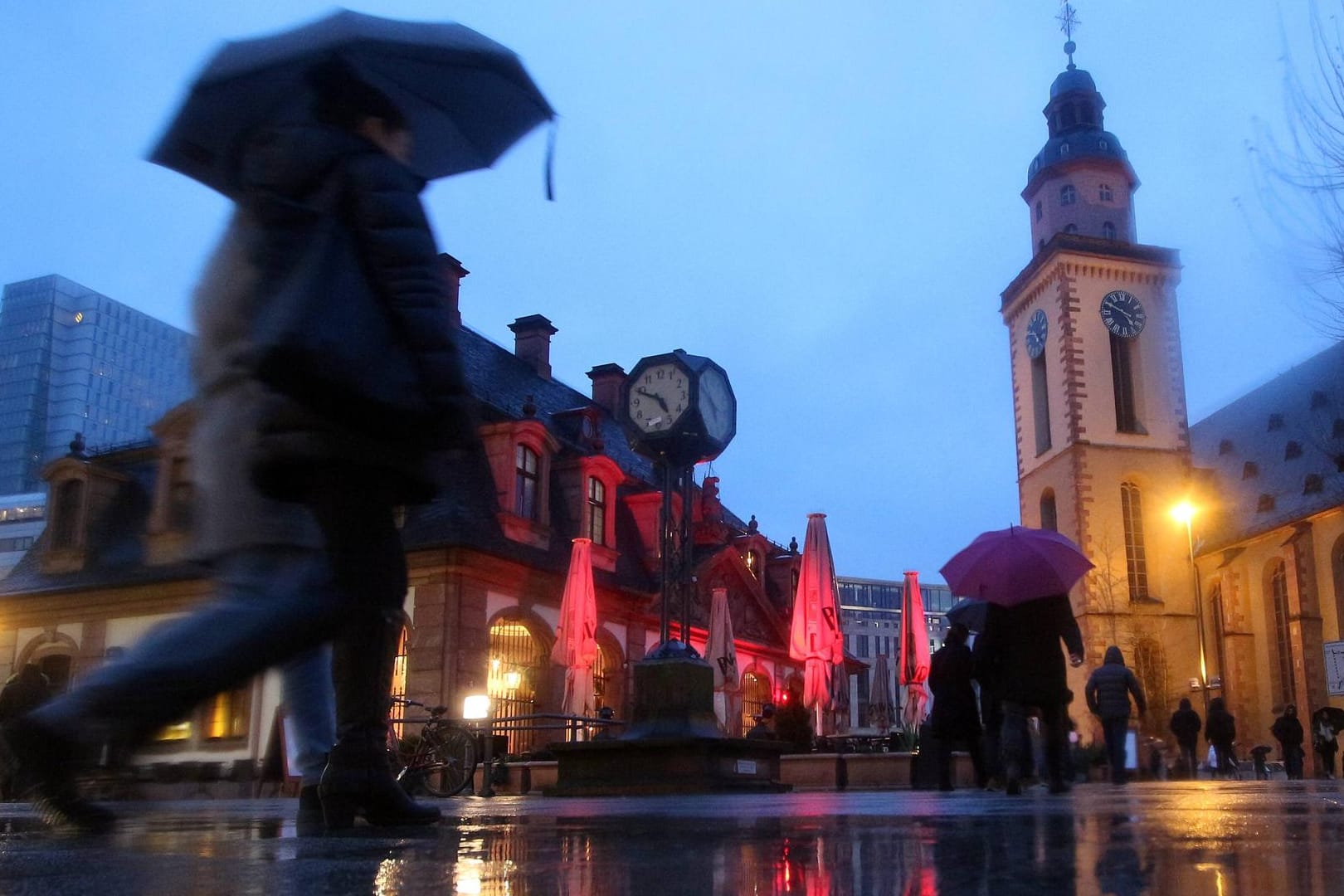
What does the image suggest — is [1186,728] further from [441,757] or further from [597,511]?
[441,757]

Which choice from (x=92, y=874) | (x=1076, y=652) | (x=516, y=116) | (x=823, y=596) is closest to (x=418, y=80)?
(x=516, y=116)

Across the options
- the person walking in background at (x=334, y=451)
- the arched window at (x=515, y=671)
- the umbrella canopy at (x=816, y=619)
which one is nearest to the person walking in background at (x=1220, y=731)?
the umbrella canopy at (x=816, y=619)

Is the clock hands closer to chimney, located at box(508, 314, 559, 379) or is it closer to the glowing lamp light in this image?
the glowing lamp light

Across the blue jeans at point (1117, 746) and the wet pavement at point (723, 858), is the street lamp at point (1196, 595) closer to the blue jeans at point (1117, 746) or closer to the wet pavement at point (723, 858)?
Answer: the blue jeans at point (1117, 746)

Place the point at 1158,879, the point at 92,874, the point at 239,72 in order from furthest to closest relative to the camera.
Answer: the point at 239,72 → the point at 92,874 → the point at 1158,879

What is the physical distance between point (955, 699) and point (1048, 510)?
41.5m

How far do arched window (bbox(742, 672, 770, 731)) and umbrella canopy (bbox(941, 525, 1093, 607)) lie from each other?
22002 millimetres

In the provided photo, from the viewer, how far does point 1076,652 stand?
8.87 meters

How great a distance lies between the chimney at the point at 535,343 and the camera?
31984 millimetres

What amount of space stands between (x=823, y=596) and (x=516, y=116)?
647 inches

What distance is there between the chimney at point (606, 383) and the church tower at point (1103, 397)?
70.3 feet

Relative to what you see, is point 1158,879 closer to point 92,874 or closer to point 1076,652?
point 92,874

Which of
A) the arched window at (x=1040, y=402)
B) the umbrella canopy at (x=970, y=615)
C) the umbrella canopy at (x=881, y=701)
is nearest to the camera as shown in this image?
the umbrella canopy at (x=970, y=615)

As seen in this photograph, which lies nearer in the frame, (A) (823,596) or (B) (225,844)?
(B) (225,844)
